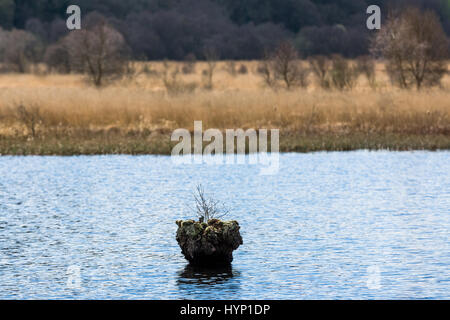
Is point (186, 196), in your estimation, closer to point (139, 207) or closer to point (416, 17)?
point (139, 207)

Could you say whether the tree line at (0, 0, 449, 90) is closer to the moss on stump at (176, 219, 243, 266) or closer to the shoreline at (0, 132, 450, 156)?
the shoreline at (0, 132, 450, 156)

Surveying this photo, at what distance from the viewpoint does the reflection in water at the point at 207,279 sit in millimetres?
14445

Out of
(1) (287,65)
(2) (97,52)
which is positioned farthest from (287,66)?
(2) (97,52)

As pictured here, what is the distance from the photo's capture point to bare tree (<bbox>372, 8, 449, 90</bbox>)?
1817 inches

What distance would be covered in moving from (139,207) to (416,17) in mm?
27936

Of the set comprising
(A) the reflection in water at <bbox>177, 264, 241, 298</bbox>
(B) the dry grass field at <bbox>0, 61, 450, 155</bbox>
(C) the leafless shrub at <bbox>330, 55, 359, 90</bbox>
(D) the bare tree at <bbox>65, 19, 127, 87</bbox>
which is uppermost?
(D) the bare tree at <bbox>65, 19, 127, 87</bbox>

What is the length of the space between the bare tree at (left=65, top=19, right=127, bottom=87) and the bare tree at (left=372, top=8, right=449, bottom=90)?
13.8m

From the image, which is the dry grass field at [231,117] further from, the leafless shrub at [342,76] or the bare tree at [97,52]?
the bare tree at [97,52]

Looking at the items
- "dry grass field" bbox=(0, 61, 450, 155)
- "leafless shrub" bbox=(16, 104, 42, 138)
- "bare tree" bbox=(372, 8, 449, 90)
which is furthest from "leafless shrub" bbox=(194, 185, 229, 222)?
"bare tree" bbox=(372, 8, 449, 90)

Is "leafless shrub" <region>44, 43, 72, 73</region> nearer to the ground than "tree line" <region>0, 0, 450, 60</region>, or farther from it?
A: nearer to the ground

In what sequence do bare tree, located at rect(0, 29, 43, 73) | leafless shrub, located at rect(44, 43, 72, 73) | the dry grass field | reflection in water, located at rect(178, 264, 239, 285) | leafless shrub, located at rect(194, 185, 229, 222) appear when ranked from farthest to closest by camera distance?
bare tree, located at rect(0, 29, 43, 73) < leafless shrub, located at rect(44, 43, 72, 73) < the dry grass field < leafless shrub, located at rect(194, 185, 229, 222) < reflection in water, located at rect(178, 264, 239, 285)
